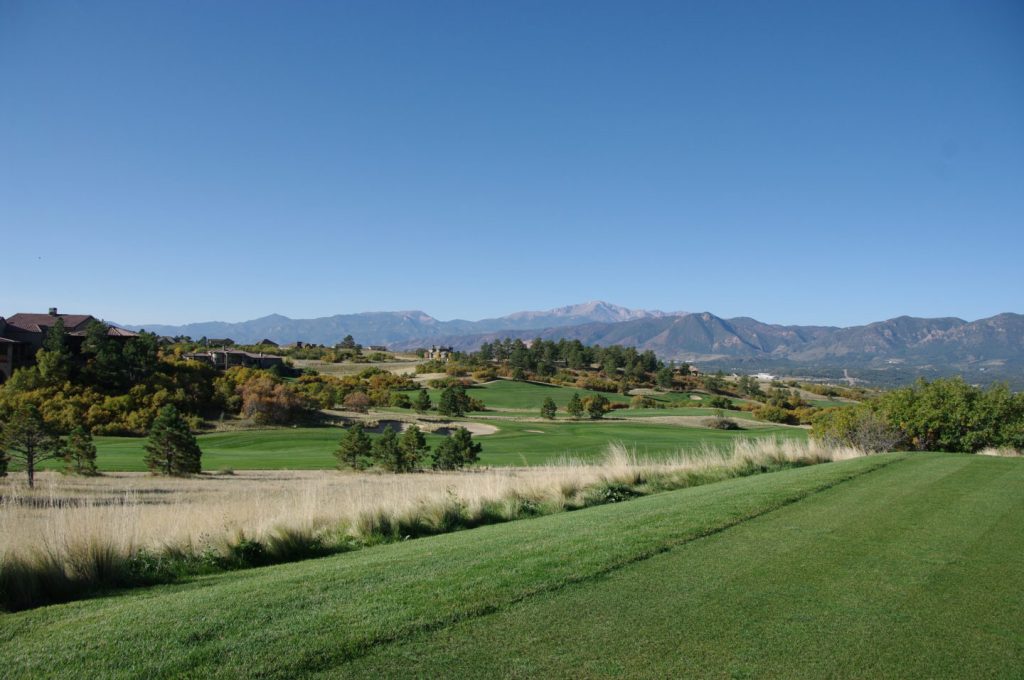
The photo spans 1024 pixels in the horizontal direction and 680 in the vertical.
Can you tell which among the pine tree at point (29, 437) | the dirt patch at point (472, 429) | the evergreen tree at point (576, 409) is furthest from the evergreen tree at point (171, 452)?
the evergreen tree at point (576, 409)

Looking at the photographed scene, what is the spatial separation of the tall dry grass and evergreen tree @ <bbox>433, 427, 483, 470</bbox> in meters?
11.7

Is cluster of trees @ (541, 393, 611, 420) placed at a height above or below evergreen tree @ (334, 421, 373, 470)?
below

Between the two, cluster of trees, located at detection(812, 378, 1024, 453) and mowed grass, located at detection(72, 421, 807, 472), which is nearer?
cluster of trees, located at detection(812, 378, 1024, 453)

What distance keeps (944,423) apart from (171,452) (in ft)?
85.7

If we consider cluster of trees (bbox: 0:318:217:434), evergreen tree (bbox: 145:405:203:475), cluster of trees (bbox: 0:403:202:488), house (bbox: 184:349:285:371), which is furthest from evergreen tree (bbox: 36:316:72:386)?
evergreen tree (bbox: 145:405:203:475)

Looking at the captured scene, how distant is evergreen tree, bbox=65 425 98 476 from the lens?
22578 mm

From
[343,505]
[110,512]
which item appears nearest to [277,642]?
[110,512]

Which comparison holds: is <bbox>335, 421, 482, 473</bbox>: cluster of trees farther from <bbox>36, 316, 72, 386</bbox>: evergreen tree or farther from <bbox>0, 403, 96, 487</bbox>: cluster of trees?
<bbox>36, 316, 72, 386</bbox>: evergreen tree

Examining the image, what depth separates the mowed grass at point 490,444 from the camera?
29609 millimetres

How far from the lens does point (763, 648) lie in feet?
13.3

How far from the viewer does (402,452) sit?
26.9m

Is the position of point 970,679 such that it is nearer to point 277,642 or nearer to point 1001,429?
point 277,642

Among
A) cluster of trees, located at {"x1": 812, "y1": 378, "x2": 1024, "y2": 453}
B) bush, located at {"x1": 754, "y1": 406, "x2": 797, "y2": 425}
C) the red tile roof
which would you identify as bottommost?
bush, located at {"x1": 754, "y1": 406, "x2": 797, "y2": 425}

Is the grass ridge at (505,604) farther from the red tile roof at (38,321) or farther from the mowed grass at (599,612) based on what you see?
the red tile roof at (38,321)
